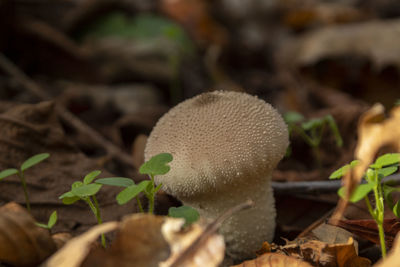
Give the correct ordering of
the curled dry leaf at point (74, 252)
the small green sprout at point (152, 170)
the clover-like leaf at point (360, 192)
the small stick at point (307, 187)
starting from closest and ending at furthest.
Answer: the curled dry leaf at point (74, 252)
the clover-like leaf at point (360, 192)
the small green sprout at point (152, 170)
the small stick at point (307, 187)

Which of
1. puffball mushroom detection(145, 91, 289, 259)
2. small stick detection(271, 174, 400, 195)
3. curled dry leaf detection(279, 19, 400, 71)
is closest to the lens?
puffball mushroom detection(145, 91, 289, 259)

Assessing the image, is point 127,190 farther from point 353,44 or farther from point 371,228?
point 353,44

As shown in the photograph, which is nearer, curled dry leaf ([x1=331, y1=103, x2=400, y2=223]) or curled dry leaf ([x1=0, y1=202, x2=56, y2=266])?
curled dry leaf ([x1=331, y1=103, x2=400, y2=223])

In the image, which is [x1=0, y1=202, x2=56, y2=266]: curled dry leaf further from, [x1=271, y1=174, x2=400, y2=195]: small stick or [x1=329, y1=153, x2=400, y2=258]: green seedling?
[x1=271, y1=174, x2=400, y2=195]: small stick

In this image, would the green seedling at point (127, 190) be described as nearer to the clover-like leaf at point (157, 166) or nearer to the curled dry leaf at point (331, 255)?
the clover-like leaf at point (157, 166)

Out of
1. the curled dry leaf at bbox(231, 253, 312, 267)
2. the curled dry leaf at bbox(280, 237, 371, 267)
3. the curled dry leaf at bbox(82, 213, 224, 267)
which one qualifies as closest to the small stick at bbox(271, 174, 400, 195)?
the curled dry leaf at bbox(280, 237, 371, 267)

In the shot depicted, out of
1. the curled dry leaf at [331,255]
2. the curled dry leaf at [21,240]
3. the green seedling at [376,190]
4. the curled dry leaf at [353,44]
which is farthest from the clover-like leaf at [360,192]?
the curled dry leaf at [353,44]

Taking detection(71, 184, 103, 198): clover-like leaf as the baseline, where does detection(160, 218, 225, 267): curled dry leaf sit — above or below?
above
